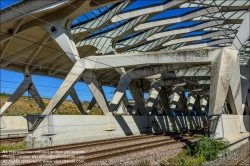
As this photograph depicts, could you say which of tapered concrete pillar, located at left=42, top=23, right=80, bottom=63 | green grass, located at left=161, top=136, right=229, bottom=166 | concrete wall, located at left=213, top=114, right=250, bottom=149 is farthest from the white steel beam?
tapered concrete pillar, located at left=42, top=23, right=80, bottom=63

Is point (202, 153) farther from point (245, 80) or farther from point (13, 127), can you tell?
point (13, 127)

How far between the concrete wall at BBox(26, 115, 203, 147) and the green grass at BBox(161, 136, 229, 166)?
30.4ft

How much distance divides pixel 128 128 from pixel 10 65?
1774 cm

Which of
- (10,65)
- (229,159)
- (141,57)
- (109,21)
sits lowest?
(229,159)

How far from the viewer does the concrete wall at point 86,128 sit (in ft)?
57.3

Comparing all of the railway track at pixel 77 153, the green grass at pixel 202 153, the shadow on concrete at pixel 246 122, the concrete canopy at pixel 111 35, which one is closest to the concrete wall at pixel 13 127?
the concrete canopy at pixel 111 35

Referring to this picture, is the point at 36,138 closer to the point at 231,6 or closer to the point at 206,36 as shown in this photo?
the point at 231,6

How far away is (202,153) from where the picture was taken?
10688 mm

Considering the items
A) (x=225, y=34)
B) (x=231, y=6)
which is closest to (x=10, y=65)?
(x=231, y=6)

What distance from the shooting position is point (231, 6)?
2684 cm

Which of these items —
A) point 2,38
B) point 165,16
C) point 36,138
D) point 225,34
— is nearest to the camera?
point 36,138

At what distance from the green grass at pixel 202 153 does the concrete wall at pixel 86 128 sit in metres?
9.26

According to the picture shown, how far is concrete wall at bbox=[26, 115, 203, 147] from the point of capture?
17.5 m

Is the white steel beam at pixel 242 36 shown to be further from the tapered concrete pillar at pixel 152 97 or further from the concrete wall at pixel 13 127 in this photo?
the concrete wall at pixel 13 127
